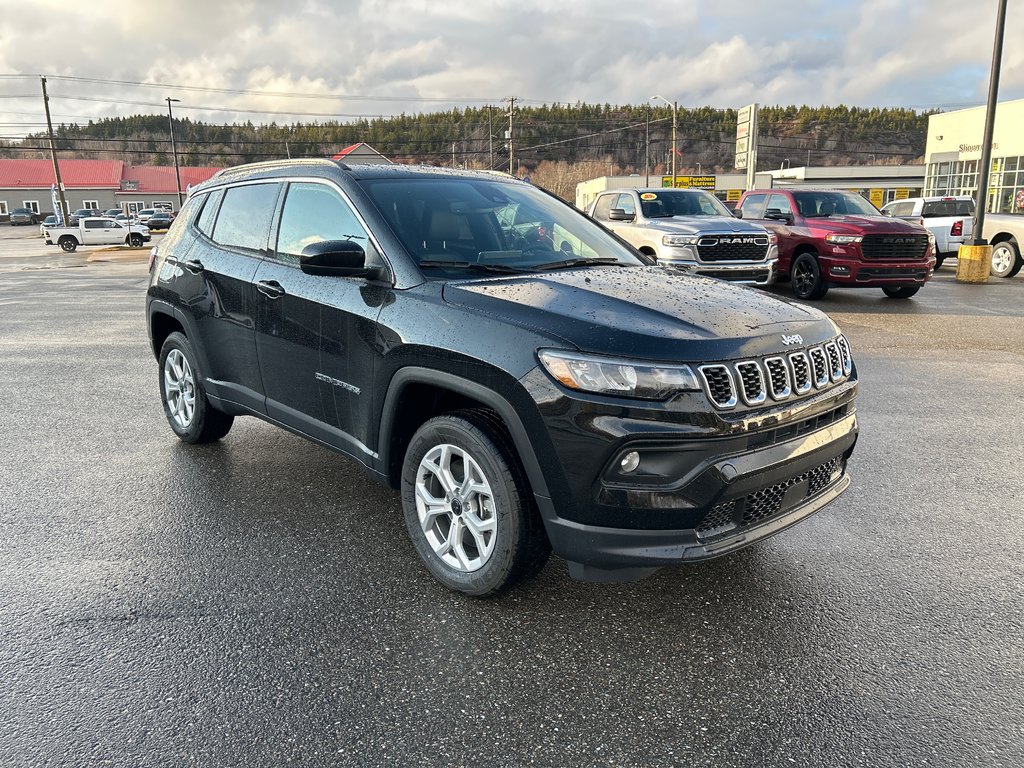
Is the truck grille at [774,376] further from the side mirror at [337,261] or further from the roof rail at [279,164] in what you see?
the roof rail at [279,164]

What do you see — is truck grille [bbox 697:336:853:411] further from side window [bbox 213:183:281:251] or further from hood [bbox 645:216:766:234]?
hood [bbox 645:216:766:234]

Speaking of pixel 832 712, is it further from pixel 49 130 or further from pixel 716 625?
pixel 49 130

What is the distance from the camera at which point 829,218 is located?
13648 mm

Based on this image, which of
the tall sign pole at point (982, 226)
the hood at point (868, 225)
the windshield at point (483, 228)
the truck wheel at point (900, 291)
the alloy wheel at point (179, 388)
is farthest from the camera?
the tall sign pole at point (982, 226)

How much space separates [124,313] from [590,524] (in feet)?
40.3

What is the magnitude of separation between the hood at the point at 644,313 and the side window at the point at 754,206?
39.8ft

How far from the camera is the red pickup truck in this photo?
42.1ft

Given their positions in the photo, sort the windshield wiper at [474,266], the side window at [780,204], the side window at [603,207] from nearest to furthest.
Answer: the windshield wiper at [474,266] < the side window at [780,204] < the side window at [603,207]

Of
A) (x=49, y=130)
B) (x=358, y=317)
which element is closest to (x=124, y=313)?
(x=358, y=317)

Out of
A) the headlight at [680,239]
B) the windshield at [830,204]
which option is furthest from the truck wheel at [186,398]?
the windshield at [830,204]

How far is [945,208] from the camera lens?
20.1 m

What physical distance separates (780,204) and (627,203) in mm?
3059

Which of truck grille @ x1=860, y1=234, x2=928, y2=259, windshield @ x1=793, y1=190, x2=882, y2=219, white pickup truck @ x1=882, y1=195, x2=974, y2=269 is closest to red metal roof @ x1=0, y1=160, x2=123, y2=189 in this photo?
white pickup truck @ x1=882, y1=195, x2=974, y2=269

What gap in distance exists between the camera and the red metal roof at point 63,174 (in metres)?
85.5
